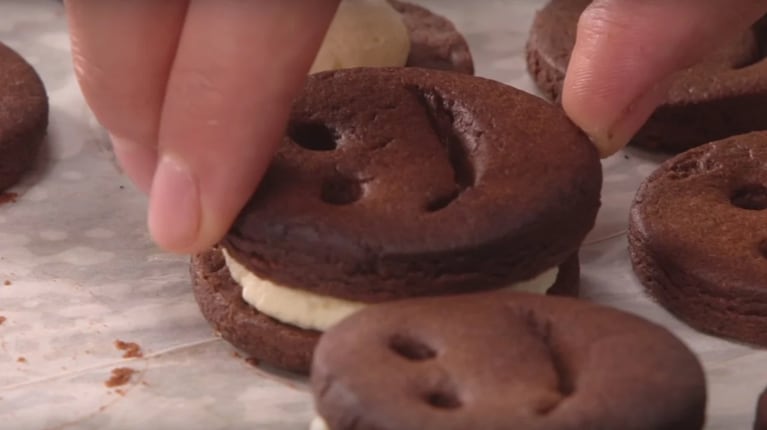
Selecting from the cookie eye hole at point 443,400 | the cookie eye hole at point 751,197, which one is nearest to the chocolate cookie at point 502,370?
the cookie eye hole at point 443,400

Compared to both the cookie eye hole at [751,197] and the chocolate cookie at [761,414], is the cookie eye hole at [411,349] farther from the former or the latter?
the cookie eye hole at [751,197]

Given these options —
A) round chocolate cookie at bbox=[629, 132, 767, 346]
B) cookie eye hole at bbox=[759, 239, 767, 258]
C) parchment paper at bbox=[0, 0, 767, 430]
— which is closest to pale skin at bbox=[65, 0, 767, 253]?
parchment paper at bbox=[0, 0, 767, 430]

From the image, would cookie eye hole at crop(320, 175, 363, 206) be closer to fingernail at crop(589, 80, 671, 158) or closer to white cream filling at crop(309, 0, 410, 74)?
fingernail at crop(589, 80, 671, 158)

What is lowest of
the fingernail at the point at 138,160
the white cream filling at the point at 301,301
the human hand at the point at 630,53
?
the white cream filling at the point at 301,301

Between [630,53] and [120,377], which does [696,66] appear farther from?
[120,377]

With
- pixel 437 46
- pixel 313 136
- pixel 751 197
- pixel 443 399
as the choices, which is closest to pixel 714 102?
pixel 751 197

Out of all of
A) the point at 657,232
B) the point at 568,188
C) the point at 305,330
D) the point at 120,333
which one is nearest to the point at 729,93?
the point at 657,232
